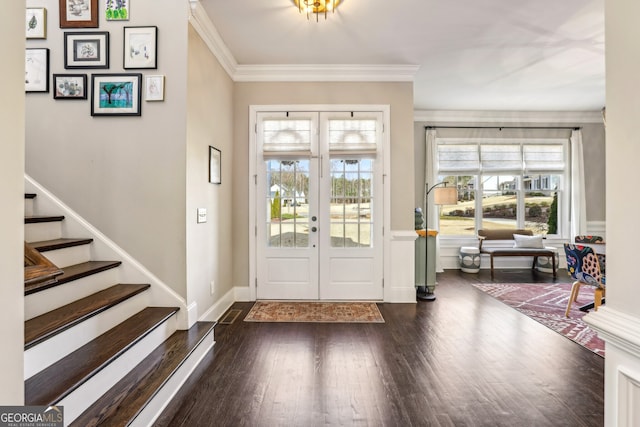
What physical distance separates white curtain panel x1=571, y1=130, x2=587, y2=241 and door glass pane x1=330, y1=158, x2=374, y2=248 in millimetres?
4768

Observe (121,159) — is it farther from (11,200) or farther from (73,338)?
(11,200)

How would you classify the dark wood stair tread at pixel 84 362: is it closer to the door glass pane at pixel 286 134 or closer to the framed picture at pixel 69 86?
the framed picture at pixel 69 86

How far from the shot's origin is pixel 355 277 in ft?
13.8

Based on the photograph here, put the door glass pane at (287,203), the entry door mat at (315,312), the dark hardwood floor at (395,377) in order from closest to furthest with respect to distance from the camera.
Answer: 1. the dark hardwood floor at (395,377)
2. the entry door mat at (315,312)
3. the door glass pane at (287,203)

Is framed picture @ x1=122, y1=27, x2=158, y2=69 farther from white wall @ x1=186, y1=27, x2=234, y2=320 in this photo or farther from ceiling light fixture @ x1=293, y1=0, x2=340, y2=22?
ceiling light fixture @ x1=293, y1=0, x2=340, y2=22

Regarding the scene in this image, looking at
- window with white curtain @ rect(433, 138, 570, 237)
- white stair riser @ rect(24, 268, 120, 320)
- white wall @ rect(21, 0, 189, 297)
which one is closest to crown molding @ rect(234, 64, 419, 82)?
white wall @ rect(21, 0, 189, 297)

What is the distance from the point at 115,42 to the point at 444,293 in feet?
15.9

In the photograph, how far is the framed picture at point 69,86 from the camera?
8.92 ft

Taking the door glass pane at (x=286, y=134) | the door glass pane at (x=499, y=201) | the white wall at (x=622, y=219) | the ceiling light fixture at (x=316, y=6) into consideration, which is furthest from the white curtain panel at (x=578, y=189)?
the white wall at (x=622, y=219)

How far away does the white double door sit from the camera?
418 cm

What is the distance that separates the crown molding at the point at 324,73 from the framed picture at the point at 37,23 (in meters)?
1.91

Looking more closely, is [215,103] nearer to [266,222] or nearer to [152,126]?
[152,126]

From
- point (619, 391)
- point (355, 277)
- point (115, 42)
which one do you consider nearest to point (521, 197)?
point (355, 277)

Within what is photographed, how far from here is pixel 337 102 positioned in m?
4.17
